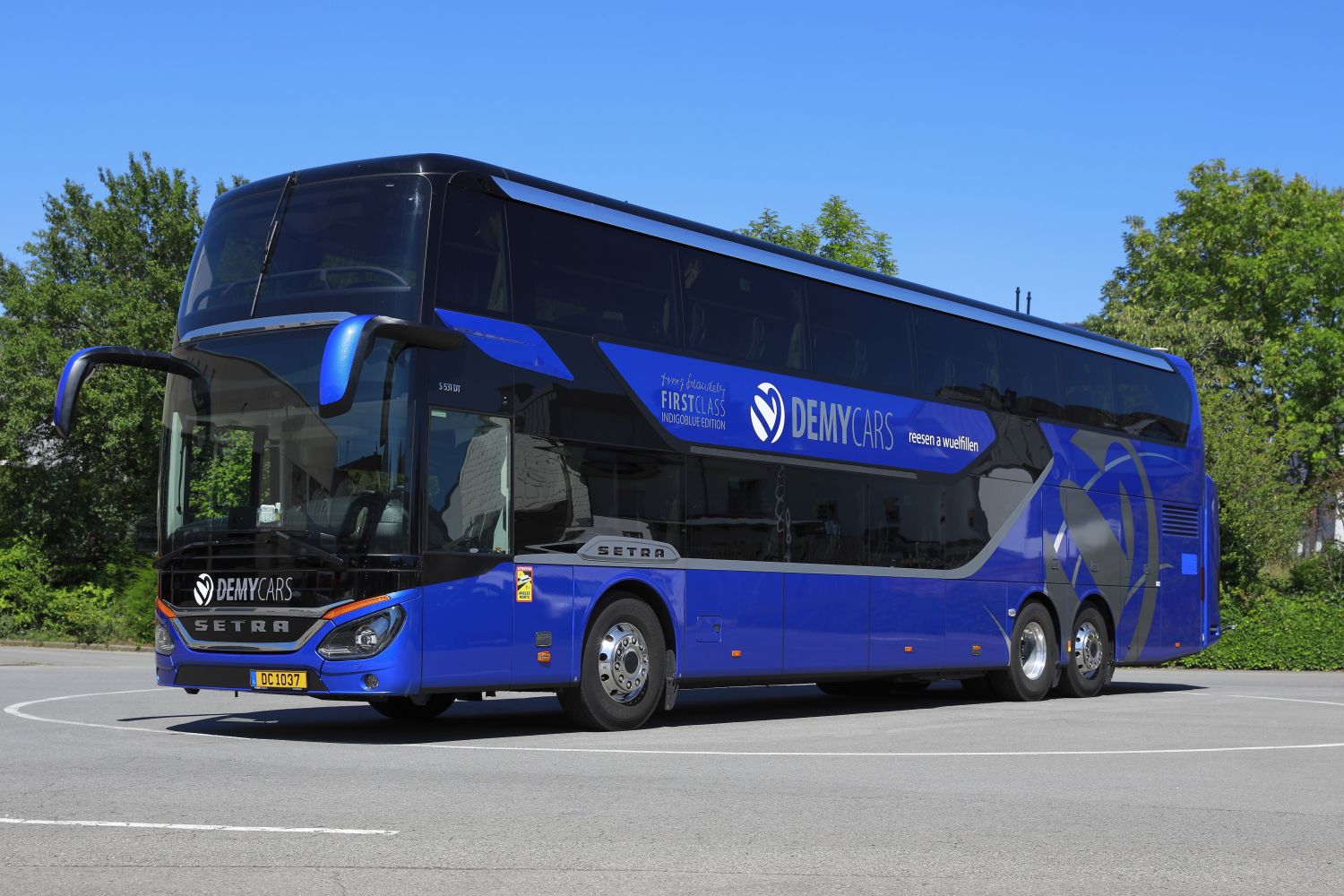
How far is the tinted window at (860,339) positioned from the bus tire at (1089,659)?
5.42 metres

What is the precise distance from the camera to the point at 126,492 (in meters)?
41.9

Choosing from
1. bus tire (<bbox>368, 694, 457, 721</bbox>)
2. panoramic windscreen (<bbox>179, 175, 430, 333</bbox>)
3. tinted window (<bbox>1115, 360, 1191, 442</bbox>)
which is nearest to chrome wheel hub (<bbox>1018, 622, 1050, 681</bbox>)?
tinted window (<bbox>1115, 360, 1191, 442</bbox>)

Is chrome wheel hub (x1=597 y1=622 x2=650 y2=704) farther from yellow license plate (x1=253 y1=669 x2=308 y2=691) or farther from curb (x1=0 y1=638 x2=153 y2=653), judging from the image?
curb (x1=0 y1=638 x2=153 y2=653)

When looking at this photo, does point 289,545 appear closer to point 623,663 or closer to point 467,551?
point 467,551

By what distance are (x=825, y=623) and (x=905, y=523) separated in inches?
75.0

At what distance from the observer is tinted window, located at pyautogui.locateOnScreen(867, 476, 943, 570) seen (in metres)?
17.9

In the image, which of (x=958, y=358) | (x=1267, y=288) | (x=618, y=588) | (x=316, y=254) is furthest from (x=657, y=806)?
(x=1267, y=288)

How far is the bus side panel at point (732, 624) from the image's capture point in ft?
50.2

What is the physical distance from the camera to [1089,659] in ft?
72.6

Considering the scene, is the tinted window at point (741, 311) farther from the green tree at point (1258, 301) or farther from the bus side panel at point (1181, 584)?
the green tree at point (1258, 301)

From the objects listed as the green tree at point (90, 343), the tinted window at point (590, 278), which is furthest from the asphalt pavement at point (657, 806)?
the green tree at point (90, 343)

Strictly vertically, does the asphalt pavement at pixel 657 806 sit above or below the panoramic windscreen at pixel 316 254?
below

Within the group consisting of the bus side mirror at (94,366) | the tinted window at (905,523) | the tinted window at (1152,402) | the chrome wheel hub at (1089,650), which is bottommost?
the chrome wheel hub at (1089,650)

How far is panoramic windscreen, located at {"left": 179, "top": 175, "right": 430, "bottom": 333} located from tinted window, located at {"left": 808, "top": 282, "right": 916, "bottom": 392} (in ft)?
17.9
